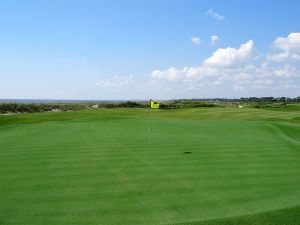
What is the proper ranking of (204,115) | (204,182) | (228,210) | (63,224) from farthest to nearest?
1. (204,115)
2. (204,182)
3. (228,210)
4. (63,224)

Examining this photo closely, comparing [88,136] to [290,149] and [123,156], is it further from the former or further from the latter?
[290,149]

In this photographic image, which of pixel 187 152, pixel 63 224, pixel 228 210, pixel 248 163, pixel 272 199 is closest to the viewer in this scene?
pixel 63 224

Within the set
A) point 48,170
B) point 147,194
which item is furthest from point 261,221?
point 48,170

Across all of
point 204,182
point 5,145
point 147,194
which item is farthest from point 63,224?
point 5,145

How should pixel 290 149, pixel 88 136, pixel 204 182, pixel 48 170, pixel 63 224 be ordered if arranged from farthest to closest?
pixel 88 136 → pixel 290 149 → pixel 48 170 → pixel 204 182 → pixel 63 224

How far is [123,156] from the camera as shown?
1171 cm

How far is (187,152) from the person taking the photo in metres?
12.6

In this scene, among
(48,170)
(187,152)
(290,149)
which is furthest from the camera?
(290,149)

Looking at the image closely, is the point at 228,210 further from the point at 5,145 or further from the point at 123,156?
the point at 5,145

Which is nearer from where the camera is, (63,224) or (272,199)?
(63,224)

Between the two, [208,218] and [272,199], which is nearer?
[208,218]

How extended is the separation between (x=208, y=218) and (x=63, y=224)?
2.44 m

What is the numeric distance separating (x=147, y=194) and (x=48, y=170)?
3324 millimetres

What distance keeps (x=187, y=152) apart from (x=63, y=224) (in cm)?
700
